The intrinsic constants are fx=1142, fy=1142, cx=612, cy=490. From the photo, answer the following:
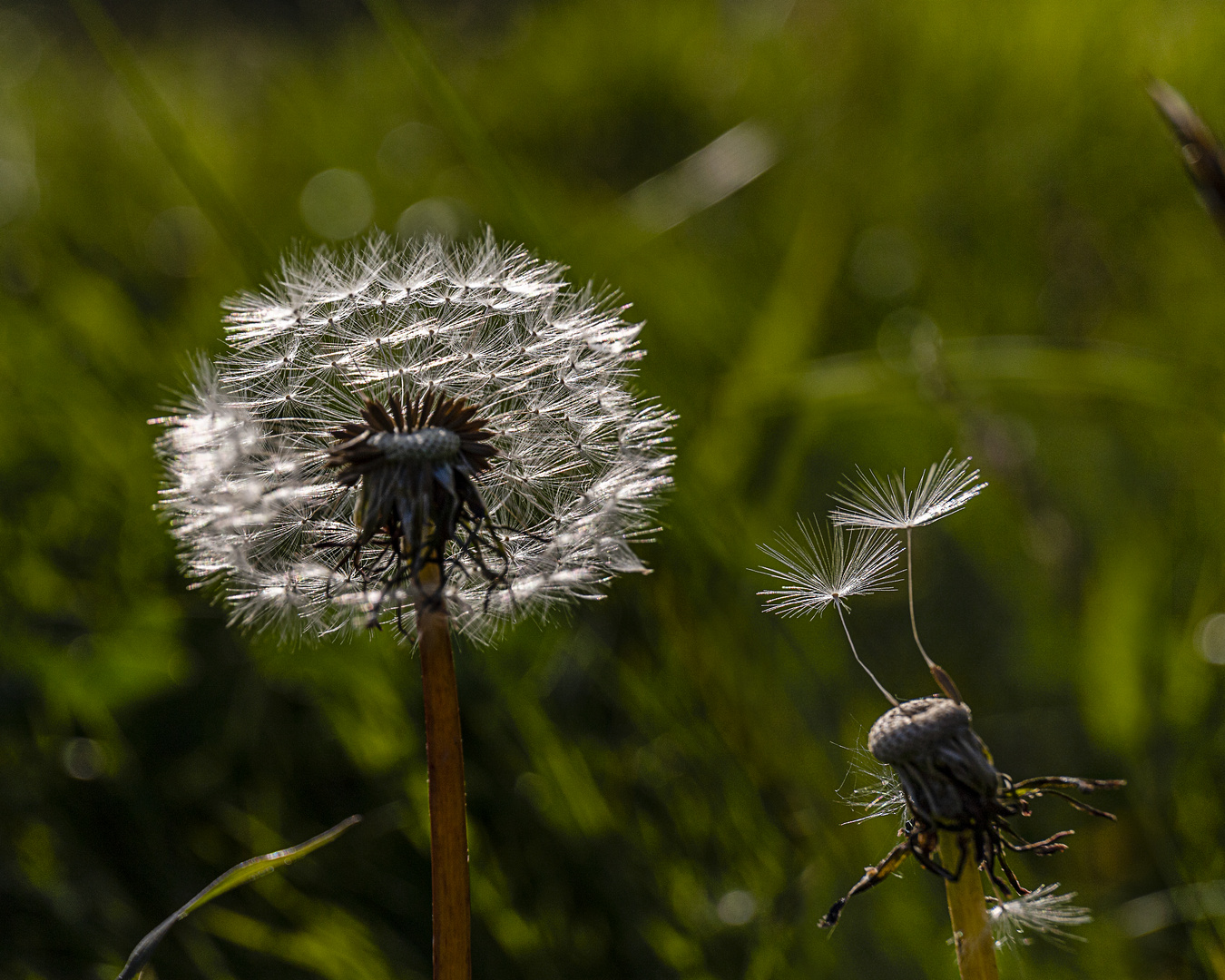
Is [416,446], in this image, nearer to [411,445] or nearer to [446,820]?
[411,445]

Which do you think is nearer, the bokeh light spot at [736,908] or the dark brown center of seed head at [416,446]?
the dark brown center of seed head at [416,446]

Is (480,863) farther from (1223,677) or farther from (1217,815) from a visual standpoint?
(1223,677)

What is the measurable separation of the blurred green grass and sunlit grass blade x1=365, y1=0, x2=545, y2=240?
0.03ft

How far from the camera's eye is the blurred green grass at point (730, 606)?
3.48ft

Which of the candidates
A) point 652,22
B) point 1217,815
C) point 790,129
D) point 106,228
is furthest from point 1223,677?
point 652,22

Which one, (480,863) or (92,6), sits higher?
(92,6)

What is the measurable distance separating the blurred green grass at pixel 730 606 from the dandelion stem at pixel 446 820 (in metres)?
0.29

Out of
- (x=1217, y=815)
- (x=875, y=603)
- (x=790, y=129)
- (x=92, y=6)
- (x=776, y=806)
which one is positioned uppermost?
(x=790, y=129)

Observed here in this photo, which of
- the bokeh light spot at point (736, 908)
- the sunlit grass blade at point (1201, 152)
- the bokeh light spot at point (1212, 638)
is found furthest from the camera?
the bokeh light spot at point (1212, 638)

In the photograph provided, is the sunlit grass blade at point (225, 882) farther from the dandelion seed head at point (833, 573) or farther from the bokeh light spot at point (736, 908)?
the bokeh light spot at point (736, 908)

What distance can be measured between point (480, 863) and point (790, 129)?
204cm

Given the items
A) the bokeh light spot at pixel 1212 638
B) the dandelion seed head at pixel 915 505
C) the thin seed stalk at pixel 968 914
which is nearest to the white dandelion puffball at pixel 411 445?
the dandelion seed head at pixel 915 505

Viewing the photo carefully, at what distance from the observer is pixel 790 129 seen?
266 cm

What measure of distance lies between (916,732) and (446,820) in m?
0.24
